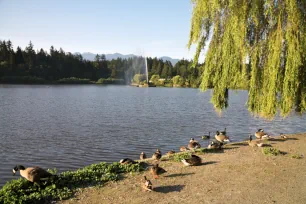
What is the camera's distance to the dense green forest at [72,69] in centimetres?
12056

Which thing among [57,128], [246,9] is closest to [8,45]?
[57,128]

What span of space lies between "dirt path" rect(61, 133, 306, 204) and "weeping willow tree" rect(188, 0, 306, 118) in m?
2.81

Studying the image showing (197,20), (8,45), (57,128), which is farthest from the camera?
(8,45)

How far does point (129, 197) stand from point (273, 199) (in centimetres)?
476

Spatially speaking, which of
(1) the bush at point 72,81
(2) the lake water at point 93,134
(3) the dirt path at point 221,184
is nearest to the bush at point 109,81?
(1) the bush at point 72,81

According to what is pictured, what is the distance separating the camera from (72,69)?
152 m

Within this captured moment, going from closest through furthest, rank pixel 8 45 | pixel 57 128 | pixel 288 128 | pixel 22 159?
1. pixel 22 159
2. pixel 57 128
3. pixel 288 128
4. pixel 8 45

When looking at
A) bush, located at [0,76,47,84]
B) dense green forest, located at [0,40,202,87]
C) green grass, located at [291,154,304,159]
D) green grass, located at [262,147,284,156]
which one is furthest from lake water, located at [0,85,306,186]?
bush, located at [0,76,47,84]

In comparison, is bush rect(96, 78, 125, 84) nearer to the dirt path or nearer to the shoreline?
the shoreline

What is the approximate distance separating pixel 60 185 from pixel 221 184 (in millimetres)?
5938

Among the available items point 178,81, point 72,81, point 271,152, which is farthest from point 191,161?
point 72,81

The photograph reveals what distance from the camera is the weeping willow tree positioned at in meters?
12.4

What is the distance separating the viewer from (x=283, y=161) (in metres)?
13.0

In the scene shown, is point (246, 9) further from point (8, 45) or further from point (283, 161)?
point (8, 45)
